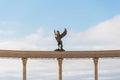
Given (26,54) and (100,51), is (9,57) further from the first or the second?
(100,51)

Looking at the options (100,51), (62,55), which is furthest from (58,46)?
(100,51)

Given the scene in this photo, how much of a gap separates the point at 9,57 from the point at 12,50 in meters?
1.39

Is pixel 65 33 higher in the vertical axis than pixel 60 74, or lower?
higher

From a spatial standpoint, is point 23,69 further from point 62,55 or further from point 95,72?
point 95,72

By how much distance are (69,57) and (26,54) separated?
7.77 m

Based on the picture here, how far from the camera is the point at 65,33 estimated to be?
85625mm

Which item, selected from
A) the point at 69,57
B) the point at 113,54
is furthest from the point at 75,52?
the point at 113,54

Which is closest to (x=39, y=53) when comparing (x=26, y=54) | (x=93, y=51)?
(x=26, y=54)

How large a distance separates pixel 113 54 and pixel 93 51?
3522mm

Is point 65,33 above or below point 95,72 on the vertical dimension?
above

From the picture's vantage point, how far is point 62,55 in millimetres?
83375

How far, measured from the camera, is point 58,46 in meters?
84.6

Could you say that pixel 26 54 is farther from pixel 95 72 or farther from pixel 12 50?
pixel 95 72

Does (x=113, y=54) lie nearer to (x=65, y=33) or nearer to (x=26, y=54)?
(x=65, y=33)
